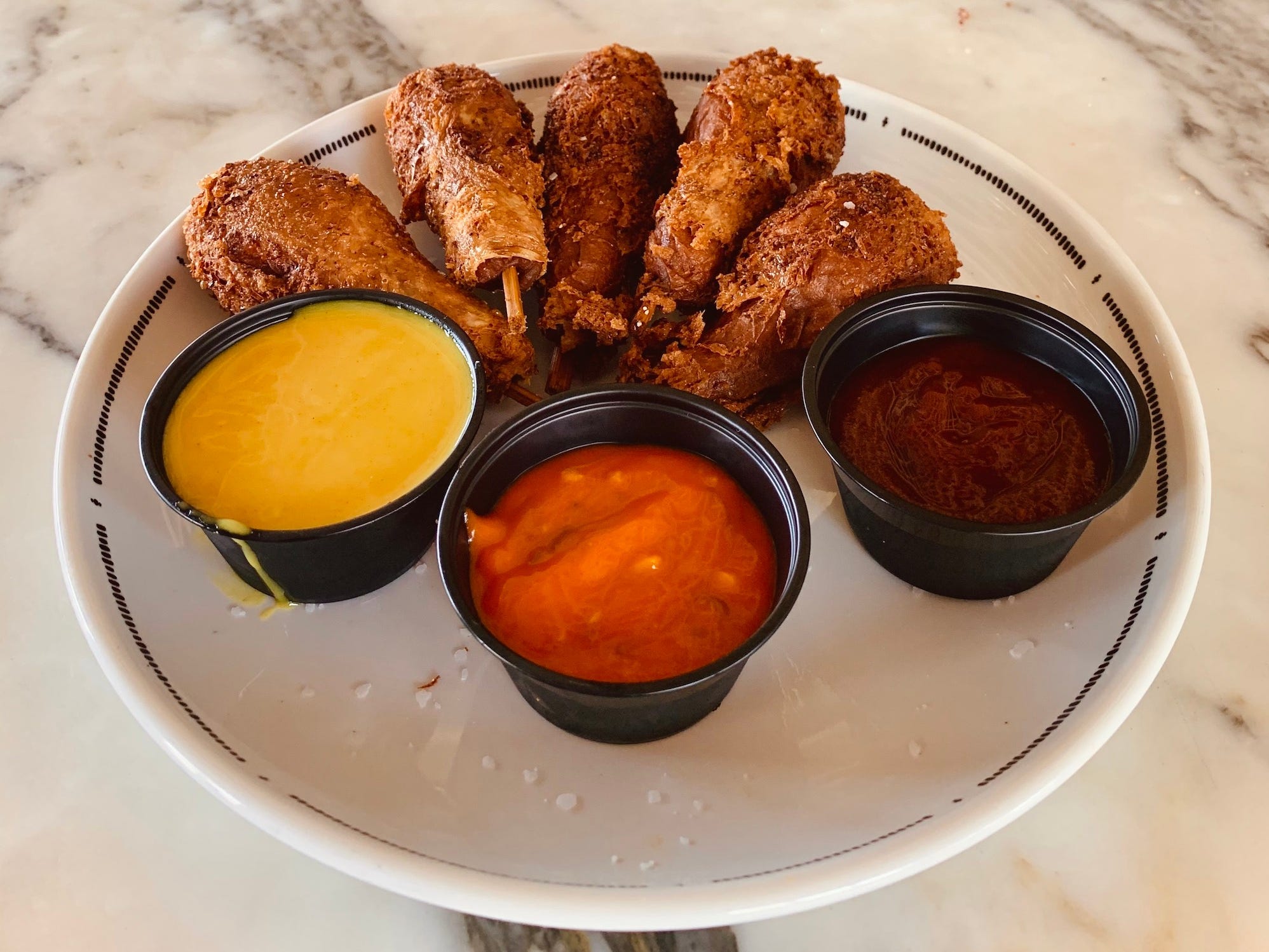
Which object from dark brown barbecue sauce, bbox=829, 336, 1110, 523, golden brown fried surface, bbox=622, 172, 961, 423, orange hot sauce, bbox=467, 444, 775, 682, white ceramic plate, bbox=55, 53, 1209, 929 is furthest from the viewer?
golden brown fried surface, bbox=622, 172, 961, 423

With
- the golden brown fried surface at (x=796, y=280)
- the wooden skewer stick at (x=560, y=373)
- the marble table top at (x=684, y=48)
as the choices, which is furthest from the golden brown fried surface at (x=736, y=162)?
the marble table top at (x=684, y=48)

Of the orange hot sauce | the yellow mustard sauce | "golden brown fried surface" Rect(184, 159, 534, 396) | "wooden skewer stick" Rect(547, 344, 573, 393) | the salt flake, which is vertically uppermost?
"golden brown fried surface" Rect(184, 159, 534, 396)

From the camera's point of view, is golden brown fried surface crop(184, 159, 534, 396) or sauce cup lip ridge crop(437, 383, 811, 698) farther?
golden brown fried surface crop(184, 159, 534, 396)

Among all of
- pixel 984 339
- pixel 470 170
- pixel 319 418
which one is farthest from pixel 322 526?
pixel 984 339

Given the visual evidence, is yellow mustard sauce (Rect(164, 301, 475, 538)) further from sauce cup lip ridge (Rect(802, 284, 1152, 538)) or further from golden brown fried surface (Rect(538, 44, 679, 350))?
sauce cup lip ridge (Rect(802, 284, 1152, 538))

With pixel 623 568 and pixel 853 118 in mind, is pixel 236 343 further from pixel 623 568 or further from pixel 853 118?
pixel 853 118

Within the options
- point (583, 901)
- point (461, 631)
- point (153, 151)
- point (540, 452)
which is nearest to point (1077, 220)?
point (540, 452)

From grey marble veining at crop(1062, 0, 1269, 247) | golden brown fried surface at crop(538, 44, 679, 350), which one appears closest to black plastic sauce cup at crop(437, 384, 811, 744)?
golden brown fried surface at crop(538, 44, 679, 350)
